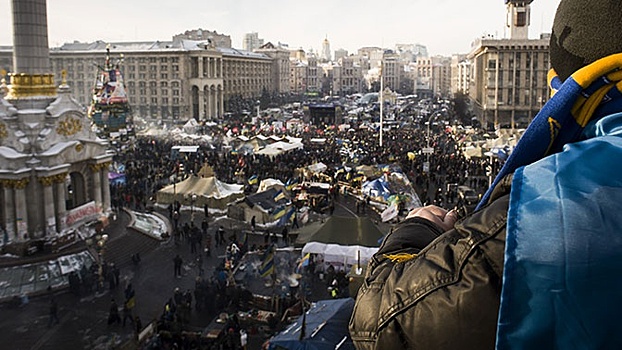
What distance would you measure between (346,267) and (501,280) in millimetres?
14455

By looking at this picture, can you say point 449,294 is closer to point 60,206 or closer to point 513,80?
point 60,206

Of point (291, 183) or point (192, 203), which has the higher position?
point (291, 183)

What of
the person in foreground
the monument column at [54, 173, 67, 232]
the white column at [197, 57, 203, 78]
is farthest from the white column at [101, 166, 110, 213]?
the white column at [197, 57, 203, 78]

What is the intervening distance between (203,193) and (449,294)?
23.0m

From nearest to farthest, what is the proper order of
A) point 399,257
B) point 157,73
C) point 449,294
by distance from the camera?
point 449,294 → point 399,257 → point 157,73

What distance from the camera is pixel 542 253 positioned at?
3.73 ft

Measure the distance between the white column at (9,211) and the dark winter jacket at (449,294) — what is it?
19033 millimetres

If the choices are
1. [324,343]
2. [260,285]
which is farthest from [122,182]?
[324,343]

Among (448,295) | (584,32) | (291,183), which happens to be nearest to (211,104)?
(291,183)

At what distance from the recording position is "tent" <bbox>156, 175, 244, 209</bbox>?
23.6 m

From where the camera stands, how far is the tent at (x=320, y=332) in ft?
27.9

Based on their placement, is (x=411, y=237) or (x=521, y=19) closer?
(x=411, y=237)

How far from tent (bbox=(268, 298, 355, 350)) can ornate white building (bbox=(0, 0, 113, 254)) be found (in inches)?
469

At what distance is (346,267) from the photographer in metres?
15.5
